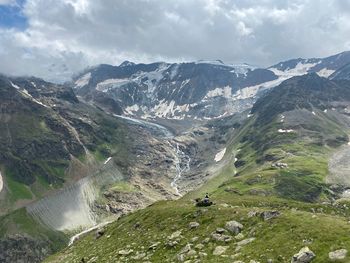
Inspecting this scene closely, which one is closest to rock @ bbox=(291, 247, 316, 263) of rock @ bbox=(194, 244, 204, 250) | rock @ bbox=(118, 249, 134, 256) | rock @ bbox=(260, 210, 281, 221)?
rock @ bbox=(260, 210, 281, 221)

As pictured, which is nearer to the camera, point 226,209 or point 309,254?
point 309,254

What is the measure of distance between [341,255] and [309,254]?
3.13 m

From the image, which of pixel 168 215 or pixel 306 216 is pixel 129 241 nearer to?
pixel 168 215

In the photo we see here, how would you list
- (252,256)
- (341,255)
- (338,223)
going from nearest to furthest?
(341,255), (252,256), (338,223)

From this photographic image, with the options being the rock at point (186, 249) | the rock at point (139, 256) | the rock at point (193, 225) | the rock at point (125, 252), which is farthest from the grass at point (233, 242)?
the rock at point (186, 249)

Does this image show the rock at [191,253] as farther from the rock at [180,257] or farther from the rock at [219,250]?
the rock at [219,250]

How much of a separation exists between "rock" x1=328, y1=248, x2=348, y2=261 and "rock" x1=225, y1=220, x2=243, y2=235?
668 inches

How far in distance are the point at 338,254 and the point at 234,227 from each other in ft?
60.7

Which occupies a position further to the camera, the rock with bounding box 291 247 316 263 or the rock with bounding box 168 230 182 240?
the rock with bounding box 168 230 182 240

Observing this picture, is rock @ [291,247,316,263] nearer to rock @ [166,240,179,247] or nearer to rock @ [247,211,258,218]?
rock @ [247,211,258,218]

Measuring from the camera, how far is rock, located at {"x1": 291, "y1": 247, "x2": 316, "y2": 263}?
157ft

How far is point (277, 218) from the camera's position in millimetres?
61875

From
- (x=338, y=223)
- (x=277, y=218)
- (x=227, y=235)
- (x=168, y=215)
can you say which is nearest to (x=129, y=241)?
(x=168, y=215)

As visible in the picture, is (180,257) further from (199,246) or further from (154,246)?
(154,246)
